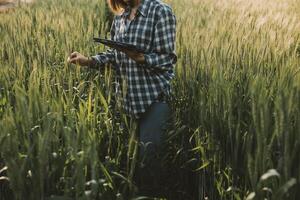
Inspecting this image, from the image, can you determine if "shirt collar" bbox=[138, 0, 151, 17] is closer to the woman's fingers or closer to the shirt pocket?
the shirt pocket

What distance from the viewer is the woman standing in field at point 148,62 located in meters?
1.82

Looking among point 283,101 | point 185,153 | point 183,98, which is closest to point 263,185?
point 283,101

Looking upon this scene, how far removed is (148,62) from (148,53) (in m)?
0.08

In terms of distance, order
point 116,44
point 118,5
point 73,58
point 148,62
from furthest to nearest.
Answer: point 118,5, point 73,58, point 148,62, point 116,44

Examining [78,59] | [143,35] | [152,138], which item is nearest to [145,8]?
[143,35]

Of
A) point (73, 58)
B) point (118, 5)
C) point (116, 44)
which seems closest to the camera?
point (116, 44)

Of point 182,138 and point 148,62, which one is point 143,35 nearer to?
point 148,62

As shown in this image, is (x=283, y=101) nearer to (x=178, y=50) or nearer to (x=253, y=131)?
(x=253, y=131)

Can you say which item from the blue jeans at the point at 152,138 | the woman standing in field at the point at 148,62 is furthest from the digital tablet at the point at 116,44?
the blue jeans at the point at 152,138

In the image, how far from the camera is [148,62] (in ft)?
5.87

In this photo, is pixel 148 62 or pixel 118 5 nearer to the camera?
pixel 148 62

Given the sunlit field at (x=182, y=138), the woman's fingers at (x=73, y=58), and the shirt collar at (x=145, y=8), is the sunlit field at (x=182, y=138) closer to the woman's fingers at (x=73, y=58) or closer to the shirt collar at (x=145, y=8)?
the woman's fingers at (x=73, y=58)

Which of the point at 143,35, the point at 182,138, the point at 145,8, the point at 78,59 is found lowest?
the point at 182,138

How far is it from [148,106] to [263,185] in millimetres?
756
